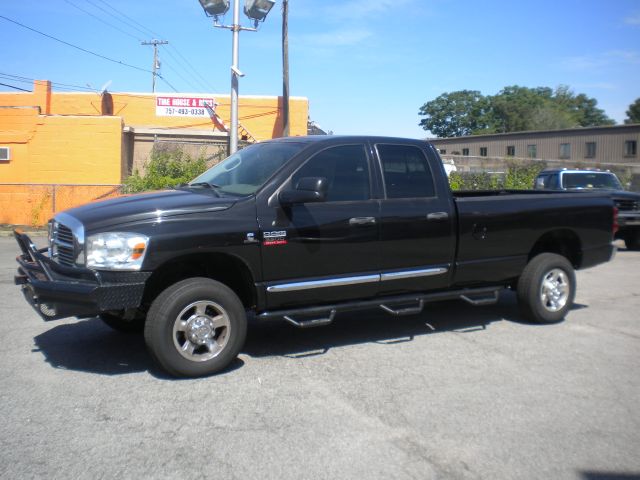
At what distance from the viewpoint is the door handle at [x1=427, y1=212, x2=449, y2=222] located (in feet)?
20.0

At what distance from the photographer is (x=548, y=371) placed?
5.37 m

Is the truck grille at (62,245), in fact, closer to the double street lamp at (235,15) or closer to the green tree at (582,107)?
the double street lamp at (235,15)

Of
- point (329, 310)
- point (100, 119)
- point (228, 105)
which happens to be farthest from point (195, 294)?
point (228, 105)

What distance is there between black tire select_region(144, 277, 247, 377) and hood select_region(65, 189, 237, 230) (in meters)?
0.58

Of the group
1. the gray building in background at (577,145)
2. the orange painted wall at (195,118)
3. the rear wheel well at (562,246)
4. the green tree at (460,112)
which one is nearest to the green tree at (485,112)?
the green tree at (460,112)

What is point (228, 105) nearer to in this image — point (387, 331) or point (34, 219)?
point (34, 219)

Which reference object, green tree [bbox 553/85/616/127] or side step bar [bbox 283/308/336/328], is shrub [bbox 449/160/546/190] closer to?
side step bar [bbox 283/308/336/328]

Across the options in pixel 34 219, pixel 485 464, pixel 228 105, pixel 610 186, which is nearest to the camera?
pixel 485 464

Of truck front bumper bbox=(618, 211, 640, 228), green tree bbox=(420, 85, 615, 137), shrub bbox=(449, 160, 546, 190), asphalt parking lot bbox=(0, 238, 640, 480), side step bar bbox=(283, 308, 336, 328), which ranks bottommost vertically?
asphalt parking lot bbox=(0, 238, 640, 480)

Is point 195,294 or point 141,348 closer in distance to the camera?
point 195,294

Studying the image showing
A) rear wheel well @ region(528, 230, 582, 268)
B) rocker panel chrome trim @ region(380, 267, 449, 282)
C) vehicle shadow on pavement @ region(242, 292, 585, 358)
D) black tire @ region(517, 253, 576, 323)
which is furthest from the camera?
rear wheel well @ region(528, 230, 582, 268)

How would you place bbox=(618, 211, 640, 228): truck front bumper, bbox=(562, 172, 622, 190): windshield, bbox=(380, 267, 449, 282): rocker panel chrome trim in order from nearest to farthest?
bbox=(380, 267, 449, 282): rocker panel chrome trim < bbox=(618, 211, 640, 228): truck front bumper < bbox=(562, 172, 622, 190): windshield

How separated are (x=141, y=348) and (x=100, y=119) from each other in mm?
18832

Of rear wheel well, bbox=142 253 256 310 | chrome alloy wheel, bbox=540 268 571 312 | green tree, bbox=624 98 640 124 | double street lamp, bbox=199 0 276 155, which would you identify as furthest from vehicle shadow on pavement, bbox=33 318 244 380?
green tree, bbox=624 98 640 124
